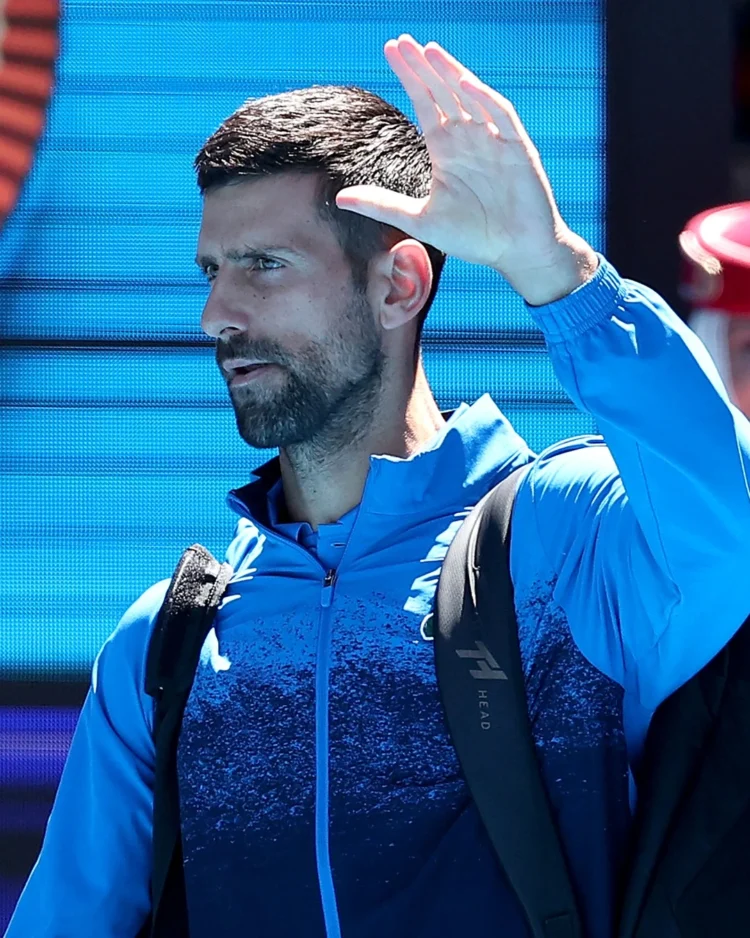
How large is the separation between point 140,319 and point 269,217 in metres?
0.84

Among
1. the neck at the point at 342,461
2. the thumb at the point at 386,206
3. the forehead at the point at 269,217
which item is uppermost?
the thumb at the point at 386,206

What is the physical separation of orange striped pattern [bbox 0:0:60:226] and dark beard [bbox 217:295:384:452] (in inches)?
41.6

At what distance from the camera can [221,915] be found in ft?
5.55

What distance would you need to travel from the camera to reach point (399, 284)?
1.91m

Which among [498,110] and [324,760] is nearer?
[498,110]

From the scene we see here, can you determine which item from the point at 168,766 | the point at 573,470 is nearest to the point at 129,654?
the point at 168,766

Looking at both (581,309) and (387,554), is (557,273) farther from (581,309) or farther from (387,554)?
(387,554)

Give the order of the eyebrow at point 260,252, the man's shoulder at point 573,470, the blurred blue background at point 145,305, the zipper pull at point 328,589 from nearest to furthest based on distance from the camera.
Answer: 1. the man's shoulder at point 573,470
2. the zipper pull at point 328,589
3. the eyebrow at point 260,252
4. the blurred blue background at point 145,305

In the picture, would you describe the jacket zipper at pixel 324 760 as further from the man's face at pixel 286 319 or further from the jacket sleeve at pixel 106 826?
the jacket sleeve at pixel 106 826

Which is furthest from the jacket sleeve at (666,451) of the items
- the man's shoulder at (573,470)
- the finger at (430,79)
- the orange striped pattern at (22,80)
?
the orange striped pattern at (22,80)

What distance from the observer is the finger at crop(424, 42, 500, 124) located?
4.43ft

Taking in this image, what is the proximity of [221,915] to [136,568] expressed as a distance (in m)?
1.04

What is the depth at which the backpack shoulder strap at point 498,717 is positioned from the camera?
148 centimetres

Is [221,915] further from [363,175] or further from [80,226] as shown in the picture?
[80,226]
